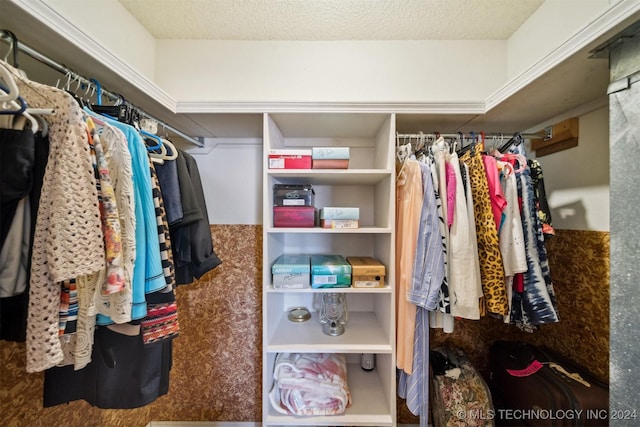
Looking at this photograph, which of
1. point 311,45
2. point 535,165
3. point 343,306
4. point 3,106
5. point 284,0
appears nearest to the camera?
point 3,106

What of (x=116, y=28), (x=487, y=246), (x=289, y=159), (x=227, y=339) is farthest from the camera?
(x=227, y=339)

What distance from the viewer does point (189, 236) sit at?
851mm

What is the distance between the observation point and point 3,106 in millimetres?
487

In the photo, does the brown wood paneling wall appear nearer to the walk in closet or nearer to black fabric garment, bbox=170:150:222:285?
the walk in closet

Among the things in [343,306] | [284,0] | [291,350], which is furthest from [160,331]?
[284,0]

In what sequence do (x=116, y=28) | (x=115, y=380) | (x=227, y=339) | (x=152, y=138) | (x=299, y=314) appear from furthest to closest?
(x=227, y=339) < (x=299, y=314) < (x=116, y=28) < (x=152, y=138) < (x=115, y=380)

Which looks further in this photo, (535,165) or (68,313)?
(535,165)

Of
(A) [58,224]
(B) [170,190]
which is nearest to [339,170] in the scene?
(B) [170,190]

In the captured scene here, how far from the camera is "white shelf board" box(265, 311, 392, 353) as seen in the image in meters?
1.02

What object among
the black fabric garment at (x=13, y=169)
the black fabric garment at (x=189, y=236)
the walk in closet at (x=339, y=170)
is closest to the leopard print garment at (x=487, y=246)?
the walk in closet at (x=339, y=170)

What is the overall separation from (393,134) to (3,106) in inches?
44.6

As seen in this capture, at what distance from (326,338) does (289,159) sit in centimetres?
85

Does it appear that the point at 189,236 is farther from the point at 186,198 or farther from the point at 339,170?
the point at 339,170

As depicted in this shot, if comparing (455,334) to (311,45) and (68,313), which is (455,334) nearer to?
(68,313)
